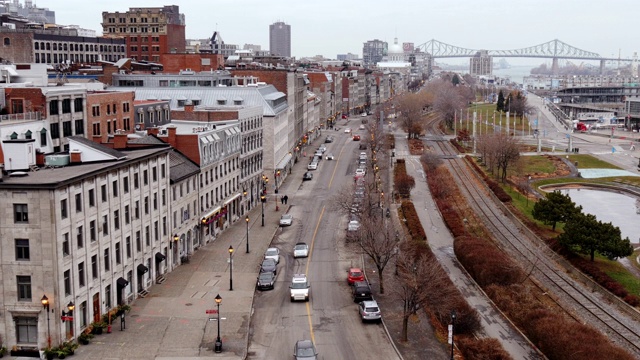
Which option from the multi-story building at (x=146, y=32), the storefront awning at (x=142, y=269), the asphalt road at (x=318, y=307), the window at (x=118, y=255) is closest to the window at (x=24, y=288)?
the window at (x=118, y=255)

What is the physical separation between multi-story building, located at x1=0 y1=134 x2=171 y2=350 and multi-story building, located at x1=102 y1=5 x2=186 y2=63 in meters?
109

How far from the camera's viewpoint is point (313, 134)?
153 metres

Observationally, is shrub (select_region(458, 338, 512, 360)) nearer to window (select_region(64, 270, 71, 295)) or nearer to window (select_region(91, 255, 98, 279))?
window (select_region(91, 255, 98, 279))

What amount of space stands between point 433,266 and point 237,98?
5375 centimetres

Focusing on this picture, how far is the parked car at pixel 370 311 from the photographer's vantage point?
4466 centimetres

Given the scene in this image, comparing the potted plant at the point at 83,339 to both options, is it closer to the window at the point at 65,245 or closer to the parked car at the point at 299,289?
the window at the point at 65,245

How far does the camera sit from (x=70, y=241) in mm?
40125

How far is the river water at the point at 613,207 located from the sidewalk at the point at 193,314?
37.8 metres

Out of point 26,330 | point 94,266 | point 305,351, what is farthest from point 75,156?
point 305,351

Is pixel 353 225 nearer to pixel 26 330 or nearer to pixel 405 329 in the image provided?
pixel 405 329

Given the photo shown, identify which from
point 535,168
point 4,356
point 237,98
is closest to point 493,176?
point 535,168

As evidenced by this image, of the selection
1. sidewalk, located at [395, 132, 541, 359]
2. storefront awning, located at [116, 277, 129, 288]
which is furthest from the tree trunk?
storefront awning, located at [116, 277, 129, 288]

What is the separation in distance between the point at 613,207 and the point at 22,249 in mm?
72356

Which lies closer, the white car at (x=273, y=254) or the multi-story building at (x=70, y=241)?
the multi-story building at (x=70, y=241)
